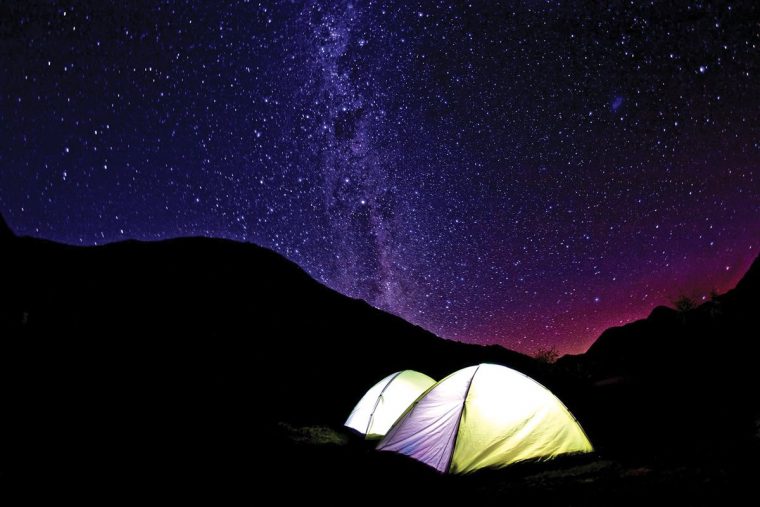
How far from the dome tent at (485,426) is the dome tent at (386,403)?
407 cm

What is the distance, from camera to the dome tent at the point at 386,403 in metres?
10.8

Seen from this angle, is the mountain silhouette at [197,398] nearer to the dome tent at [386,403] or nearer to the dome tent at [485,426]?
the dome tent at [485,426]

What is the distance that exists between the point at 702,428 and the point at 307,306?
6418 centimetres

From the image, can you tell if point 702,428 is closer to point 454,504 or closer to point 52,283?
point 454,504

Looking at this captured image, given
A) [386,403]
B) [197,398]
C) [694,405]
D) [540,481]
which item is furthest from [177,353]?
[694,405]

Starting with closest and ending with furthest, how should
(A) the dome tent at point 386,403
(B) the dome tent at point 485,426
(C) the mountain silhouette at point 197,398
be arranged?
(B) the dome tent at point 485,426 < (C) the mountain silhouette at point 197,398 < (A) the dome tent at point 386,403

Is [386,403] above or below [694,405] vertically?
above

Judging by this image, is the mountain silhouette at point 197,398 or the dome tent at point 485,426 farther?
the mountain silhouette at point 197,398

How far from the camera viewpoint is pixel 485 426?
20.5ft

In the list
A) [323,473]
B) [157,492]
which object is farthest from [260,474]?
[157,492]

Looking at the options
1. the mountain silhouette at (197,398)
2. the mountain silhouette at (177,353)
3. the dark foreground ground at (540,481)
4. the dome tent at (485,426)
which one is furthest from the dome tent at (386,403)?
the dome tent at (485,426)

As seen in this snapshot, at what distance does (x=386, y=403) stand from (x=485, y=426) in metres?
5.36

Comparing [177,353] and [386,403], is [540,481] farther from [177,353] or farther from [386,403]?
[177,353]

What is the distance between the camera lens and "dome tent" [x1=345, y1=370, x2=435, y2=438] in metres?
10.8
